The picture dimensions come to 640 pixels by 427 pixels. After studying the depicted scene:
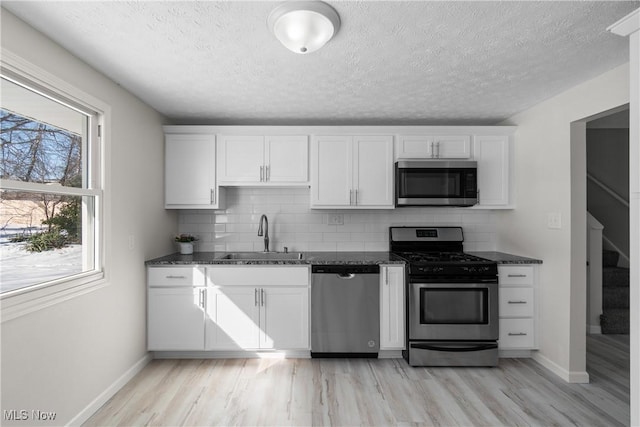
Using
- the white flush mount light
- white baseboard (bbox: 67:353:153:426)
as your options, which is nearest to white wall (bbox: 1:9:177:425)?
white baseboard (bbox: 67:353:153:426)

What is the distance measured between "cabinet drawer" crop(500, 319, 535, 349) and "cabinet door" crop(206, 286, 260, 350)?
7.17 ft

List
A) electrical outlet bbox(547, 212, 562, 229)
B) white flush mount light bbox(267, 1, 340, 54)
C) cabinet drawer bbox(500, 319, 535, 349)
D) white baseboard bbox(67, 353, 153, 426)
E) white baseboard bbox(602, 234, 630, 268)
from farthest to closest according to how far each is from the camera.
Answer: white baseboard bbox(602, 234, 630, 268), cabinet drawer bbox(500, 319, 535, 349), electrical outlet bbox(547, 212, 562, 229), white baseboard bbox(67, 353, 153, 426), white flush mount light bbox(267, 1, 340, 54)

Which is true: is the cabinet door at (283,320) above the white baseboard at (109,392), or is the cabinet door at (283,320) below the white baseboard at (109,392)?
above

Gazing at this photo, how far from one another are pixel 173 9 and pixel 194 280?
2.10 m

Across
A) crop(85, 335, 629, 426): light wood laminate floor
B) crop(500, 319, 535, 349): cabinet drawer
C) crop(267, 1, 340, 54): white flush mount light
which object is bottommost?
crop(85, 335, 629, 426): light wood laminate floor

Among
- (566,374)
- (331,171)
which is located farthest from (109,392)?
(566,374)

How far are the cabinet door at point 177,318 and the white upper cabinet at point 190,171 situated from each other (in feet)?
2.82

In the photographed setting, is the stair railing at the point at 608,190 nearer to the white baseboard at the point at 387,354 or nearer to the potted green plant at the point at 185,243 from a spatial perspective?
the white baseboard at the point at 387,354

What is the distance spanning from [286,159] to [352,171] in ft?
2.18

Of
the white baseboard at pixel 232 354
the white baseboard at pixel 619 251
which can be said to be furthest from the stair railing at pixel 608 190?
the white baseboard at pixel 232 354

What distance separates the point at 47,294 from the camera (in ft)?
5.91

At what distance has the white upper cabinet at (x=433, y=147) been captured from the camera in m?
3.23

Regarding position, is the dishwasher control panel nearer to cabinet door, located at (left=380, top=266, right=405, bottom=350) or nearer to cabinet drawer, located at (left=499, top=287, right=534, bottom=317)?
cabinet door, located at (left=380, top=266, right=405, bottom=350)

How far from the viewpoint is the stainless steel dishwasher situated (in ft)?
9.53
